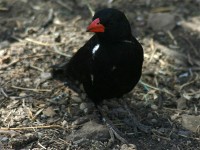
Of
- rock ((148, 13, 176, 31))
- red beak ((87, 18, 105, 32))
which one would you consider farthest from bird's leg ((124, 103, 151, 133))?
rock ((148, 13, 176, 31))

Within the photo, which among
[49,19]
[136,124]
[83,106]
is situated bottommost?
[136,124]

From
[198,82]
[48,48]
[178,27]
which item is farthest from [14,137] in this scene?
[178,27]

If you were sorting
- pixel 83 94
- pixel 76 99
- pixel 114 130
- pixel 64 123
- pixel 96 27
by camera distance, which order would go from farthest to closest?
1. pixel 83 94
2. pixel 76 99
3. pixel 64 123
4. pixel 114 130
5. pixel 96 27

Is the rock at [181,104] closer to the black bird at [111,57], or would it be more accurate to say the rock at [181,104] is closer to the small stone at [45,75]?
the black bird at [111,57]

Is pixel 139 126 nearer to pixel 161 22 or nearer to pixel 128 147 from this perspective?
pixel 128 147

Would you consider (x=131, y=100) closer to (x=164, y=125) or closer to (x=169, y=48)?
(x=164, y=125)

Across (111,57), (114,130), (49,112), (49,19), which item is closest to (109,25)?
(111,57)

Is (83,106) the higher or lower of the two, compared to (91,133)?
higher

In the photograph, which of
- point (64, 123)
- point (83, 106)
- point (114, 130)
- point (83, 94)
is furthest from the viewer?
point (83, 94)

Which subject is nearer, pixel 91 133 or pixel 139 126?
pixel 91 133
